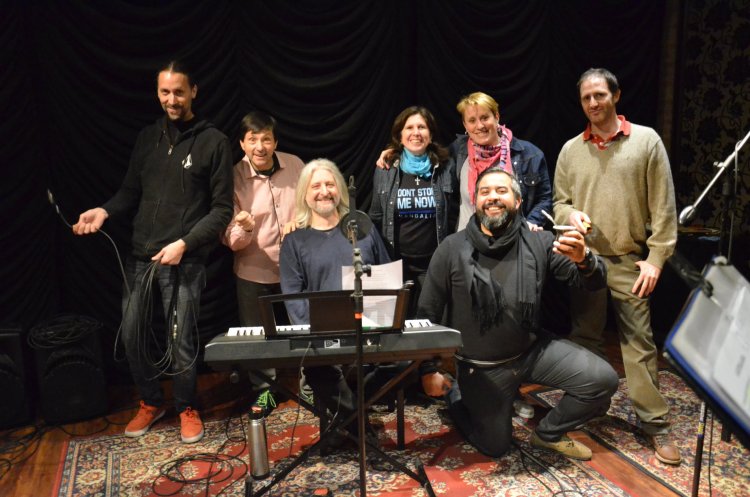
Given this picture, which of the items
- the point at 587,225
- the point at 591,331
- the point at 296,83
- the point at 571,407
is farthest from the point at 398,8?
the point at 571,407

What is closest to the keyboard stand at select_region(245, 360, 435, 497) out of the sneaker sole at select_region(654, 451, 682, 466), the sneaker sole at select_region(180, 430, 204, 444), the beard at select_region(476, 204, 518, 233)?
the sneaker sole at select_region(180, 430, 204, 444)

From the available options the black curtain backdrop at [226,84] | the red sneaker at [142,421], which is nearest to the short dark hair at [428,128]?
the black curtain backdrop at [226,84]

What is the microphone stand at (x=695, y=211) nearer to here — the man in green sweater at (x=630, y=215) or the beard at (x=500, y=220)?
the man in green sweater at (x=630, y=215)

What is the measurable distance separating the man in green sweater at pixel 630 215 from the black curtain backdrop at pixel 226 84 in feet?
4.85

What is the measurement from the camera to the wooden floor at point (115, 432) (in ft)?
8.57

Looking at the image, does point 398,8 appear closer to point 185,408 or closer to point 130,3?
point 130,3

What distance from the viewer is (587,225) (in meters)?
2.68

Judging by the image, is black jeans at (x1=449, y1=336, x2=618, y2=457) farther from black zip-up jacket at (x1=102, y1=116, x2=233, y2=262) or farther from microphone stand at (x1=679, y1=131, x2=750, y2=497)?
black zip-up jacket at (x1=102, y1=116, x2=233, y2=262)

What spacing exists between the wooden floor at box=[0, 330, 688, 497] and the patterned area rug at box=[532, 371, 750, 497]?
73mm

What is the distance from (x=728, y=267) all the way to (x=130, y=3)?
11.4 feet

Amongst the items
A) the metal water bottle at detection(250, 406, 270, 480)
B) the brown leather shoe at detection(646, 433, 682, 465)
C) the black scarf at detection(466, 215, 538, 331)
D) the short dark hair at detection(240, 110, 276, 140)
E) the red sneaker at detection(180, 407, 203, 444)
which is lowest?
the brown leather shoe at detection(646, 433, 682, 465)

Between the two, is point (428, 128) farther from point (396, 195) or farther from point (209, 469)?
point (209, 469)

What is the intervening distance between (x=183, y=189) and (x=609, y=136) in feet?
6.90

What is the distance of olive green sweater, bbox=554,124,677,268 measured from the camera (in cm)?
279
